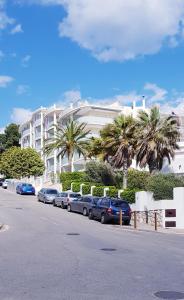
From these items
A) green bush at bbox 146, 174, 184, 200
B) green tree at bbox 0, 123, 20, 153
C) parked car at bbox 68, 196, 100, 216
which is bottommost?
parked car at bbox 68, 196, 100, 216

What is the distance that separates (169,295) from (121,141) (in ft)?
124


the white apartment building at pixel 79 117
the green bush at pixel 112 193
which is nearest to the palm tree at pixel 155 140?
the green bush at pixel 112 193

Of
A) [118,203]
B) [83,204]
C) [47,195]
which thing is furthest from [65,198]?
[118,203]

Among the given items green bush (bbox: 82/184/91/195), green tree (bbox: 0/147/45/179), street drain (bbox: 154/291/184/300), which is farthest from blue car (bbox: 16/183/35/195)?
street drain (bbox: 154/291/184/300)

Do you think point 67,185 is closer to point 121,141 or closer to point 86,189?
point 86,189

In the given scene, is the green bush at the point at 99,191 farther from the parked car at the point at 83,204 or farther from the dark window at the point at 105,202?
the dark window at the point at 105,202

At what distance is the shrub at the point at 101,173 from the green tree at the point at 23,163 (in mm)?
26300

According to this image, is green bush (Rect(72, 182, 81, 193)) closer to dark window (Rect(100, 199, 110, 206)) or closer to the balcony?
dark window (Rect(100, 199, 110, 206))

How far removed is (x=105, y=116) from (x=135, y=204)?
4615cm

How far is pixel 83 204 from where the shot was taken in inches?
1420

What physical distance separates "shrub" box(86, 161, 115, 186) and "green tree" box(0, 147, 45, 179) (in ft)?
86.3

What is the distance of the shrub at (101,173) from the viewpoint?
5131 centimetres

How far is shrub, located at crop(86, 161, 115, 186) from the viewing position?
5131 centimetres

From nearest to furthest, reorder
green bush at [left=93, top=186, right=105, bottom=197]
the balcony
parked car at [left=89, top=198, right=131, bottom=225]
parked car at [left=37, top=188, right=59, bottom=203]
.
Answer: parked car at [left=89, top=198, right=131, bottom=225] → green bush at [left=93, top=186, right=105, bottom=197] → parked car at [left=37, top=188, right=59, bottom=203] → the balcony
